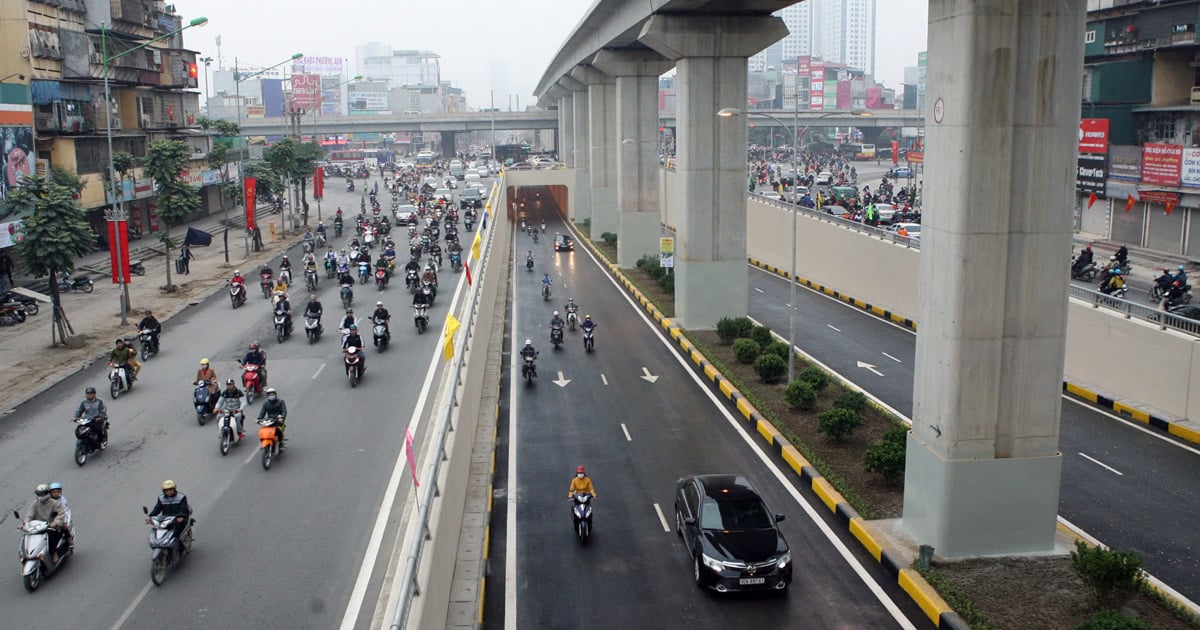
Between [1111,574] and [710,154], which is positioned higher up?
[710,154]

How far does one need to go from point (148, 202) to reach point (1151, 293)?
5582 centimetres

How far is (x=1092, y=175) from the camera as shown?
2179 inches

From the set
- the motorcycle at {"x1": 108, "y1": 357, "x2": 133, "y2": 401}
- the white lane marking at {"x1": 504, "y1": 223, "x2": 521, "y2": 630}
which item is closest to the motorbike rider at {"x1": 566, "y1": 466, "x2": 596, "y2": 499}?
the white lane marking at {"x1": 504, "y1": 223, "x2": 521, "y2": 630}

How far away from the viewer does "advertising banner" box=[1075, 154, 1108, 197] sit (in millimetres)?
54562

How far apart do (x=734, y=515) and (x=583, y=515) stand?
2.49m

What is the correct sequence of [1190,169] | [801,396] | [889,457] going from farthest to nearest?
[1190,169] < [801,396] < [889,457]

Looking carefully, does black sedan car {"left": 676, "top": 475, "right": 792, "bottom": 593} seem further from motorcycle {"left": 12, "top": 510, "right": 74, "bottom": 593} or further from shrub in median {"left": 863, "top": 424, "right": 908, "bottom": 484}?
motorcycle {"left": 12, "top": 510, "right": 74, "bottom": 593}

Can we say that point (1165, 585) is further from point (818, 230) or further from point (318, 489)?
point (818, 230)

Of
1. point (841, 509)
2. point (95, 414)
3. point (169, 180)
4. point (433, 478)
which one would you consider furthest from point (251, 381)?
point (169, 180)

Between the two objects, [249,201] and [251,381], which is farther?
[249,201]

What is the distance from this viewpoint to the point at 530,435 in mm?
22531

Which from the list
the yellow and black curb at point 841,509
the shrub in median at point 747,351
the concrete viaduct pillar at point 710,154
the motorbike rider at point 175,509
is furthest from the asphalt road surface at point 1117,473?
the motorbike rider at point 175,509

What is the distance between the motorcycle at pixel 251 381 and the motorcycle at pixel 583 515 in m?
11.8

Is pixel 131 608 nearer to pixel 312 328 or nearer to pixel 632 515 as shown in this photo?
pixel 632 515
